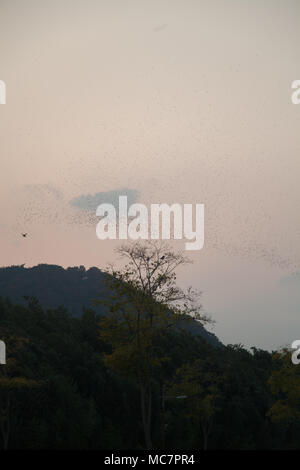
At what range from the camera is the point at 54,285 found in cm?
18200

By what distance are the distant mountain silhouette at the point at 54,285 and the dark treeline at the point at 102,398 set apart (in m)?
94.9

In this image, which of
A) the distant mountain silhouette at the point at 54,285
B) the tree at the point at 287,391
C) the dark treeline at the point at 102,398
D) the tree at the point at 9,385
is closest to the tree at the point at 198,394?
the dark treeline at the point at 102,398

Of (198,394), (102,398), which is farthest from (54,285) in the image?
(198,394)

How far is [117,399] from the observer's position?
58469mm

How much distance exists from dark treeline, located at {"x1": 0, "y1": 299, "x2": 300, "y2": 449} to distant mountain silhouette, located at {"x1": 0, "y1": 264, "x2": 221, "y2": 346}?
94.9 meters

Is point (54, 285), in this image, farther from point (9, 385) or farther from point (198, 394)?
point (9, 385)

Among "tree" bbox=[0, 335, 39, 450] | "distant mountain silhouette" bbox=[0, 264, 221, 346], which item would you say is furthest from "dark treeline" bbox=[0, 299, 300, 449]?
"distant mountain silhouette" bbox=[0, 264, 221, 346]

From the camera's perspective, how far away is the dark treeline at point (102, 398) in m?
47.6

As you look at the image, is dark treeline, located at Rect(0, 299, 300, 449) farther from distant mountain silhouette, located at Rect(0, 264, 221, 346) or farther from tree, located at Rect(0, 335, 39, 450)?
distant mountain silhouette, located at Rect(0, 264, 221, 346)

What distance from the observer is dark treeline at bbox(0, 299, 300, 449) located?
1874 inches

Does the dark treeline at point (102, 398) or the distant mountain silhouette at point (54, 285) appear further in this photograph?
the distant mountain silhouette at point (54, 285)

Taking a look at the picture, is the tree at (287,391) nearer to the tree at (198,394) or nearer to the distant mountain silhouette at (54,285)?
the tree at (198,394)

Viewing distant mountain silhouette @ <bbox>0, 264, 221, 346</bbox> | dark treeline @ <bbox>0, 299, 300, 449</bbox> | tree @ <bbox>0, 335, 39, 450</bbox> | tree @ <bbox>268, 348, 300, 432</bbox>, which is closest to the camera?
tree @ <bbox>0, 335, 39, 450</bbox>
